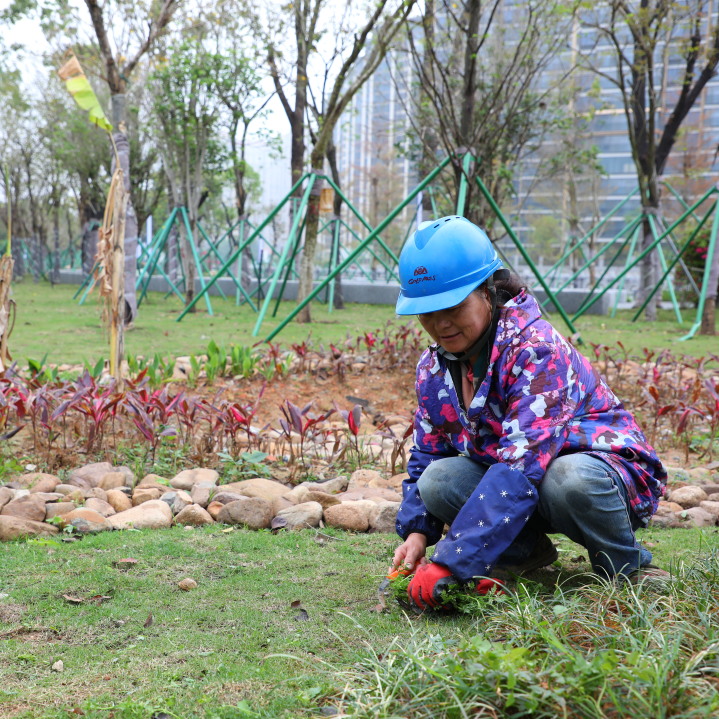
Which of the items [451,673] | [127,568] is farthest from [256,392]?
[451,673]

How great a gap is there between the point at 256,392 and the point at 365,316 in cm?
725

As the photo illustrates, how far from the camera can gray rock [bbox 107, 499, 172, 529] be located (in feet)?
9.61

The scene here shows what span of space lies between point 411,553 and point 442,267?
819 millimetres

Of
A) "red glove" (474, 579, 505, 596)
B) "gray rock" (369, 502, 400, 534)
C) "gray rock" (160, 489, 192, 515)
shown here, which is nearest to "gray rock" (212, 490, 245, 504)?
"gray rock" (160, 489, 192, 515)

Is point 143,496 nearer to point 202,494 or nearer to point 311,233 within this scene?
point 202,494

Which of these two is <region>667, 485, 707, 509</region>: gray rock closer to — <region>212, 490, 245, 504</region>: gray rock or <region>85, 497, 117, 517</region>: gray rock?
<region>212, 490, 245, 504</region>: gray rock

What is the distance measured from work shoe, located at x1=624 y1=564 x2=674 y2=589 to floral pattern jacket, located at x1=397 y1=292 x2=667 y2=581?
15cm

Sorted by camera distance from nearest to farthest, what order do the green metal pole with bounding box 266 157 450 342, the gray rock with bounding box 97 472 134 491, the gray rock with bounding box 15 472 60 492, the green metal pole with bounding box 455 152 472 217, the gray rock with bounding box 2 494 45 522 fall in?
the gray rock with bounding box 2 494 45 522
the gray rock with bounding box 15 472 60 492
the gray rock with bounding box 97 472 134 491
the green metal pole with bounding box 455 152 472 217
the green metal pole with bounding box 266 157 450 342

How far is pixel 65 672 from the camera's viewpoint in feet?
5.89

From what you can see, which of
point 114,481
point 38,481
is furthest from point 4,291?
point 114,481

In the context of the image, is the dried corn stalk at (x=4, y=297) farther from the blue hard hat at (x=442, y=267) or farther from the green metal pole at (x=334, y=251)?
the green metal pole at (x=334, y=251)

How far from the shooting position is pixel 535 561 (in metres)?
2.42

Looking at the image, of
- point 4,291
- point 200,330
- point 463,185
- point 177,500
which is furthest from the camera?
point 200,330

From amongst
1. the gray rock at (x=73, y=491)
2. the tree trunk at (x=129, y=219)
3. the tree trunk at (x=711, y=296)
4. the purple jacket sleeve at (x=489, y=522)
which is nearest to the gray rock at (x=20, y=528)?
the gray rock at (x=73, y=491)
